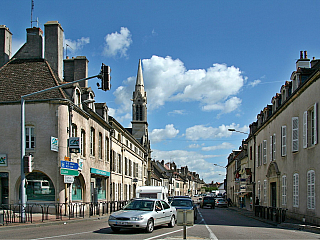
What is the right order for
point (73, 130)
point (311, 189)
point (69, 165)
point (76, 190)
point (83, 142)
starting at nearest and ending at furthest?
1. point (311, 189)
2. point (69, 165)
3. point (73, 130)
4. point (76, 190)
5. point (83, 142)

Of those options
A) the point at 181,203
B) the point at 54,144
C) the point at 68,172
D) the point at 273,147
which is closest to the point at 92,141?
the point at 68,172

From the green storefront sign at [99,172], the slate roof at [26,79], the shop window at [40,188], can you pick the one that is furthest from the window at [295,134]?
the green storefront sign at [99,172]

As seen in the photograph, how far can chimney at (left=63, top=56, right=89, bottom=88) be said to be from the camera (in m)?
33.2

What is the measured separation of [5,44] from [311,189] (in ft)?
77.8

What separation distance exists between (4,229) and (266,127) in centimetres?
2555

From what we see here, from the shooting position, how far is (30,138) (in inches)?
1000

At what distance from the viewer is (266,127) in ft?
117

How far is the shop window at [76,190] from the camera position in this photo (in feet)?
90.9

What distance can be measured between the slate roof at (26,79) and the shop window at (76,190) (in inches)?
262

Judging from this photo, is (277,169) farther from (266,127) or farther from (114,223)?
(114,223)

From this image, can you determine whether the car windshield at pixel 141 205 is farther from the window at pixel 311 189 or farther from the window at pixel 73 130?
the window at pixel 73 130

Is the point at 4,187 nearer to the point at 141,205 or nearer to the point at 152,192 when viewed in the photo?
the point at 152,192

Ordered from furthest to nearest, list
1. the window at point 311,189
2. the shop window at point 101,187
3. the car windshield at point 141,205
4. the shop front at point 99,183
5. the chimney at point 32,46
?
the shop window at point 101,187
the shop front at point 99,183
the chimney at point 32,46
the window at point 311,189
the car windshield at point 141,205

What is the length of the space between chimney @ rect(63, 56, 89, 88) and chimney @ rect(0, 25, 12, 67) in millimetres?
5371
